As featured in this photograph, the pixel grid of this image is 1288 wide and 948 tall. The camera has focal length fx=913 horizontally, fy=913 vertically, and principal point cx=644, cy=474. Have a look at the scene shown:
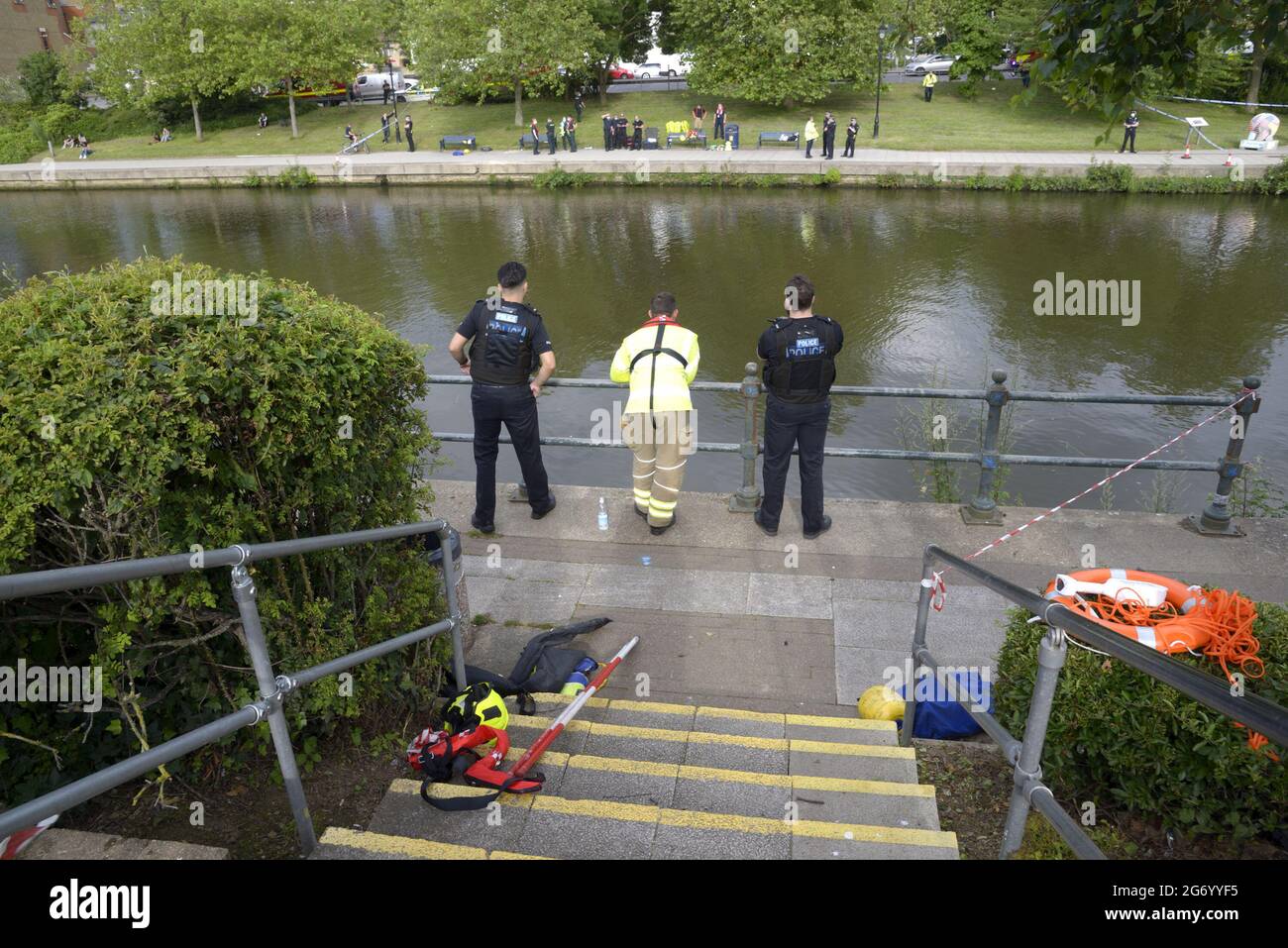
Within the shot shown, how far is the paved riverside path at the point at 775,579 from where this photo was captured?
5.44 metres

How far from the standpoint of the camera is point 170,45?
3884cm

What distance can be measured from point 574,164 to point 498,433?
2592 cm

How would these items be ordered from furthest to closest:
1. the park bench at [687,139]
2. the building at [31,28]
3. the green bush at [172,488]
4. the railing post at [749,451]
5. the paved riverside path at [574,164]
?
the building at [31,28] < the park bench at [687,139] < the paved riverside path at [574,164] < the railing post at [749,451] < the green bush at [172,488]

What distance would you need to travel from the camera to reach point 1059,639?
256cm

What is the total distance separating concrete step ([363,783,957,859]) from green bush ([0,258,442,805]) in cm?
71

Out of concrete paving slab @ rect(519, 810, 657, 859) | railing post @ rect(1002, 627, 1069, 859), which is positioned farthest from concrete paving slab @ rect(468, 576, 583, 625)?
railing post @ rect(1002, 627, 1069, 859)

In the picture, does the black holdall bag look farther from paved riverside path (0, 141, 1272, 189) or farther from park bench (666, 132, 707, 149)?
park bench (666, 132, 707, 149)

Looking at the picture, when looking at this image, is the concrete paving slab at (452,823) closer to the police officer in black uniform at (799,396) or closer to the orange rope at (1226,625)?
the orange rope at (1226,625)

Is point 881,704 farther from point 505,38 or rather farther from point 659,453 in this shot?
point 505,38

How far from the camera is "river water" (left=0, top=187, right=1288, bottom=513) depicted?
12.4 metres

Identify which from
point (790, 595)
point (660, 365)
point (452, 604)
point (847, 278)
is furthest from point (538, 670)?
point (847, 278)

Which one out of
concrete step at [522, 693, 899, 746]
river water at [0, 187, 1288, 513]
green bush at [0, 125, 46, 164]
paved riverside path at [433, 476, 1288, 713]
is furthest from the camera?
green bush at [0, 125, 46, 164]

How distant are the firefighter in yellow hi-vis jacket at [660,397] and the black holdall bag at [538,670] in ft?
5.43
